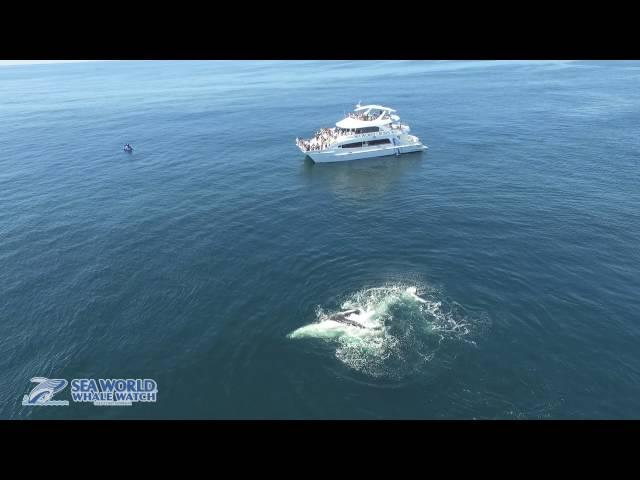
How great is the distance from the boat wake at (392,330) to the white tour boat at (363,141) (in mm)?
60396

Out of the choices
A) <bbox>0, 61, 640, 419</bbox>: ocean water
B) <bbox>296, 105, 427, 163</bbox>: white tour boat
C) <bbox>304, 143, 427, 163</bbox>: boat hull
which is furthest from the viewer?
<bbox>296, 105, 427, 163</bbox>: white tour boat

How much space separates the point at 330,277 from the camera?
186ft

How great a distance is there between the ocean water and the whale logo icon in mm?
694

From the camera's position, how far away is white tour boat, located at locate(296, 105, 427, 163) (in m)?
104

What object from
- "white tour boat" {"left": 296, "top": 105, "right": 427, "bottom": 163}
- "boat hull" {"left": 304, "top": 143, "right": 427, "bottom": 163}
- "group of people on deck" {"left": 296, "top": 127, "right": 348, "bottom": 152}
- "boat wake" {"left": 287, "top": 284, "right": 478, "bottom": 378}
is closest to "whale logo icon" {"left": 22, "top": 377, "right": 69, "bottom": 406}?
"boat wake" {"left": 287, "top": 284, "right": 478, "bottom": 378}

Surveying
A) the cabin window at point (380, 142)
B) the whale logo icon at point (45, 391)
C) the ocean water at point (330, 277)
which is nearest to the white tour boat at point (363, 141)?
the cabin window at point (380, 142)

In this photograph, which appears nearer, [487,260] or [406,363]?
[406,363]

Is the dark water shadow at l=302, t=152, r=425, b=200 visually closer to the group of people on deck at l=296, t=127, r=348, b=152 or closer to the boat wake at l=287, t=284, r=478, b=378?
the group of people on deck at l=296, t=127, r=348, b=152

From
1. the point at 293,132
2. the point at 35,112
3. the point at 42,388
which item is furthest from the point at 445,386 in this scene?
the point at 35,112

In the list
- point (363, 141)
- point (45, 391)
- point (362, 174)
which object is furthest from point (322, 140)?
point (45, 391)

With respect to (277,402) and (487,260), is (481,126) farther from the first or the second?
(277,402)

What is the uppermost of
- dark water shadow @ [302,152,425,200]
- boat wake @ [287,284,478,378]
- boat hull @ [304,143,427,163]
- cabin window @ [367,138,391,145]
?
cabin window @ [367,138,391,145]

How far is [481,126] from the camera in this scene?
125m

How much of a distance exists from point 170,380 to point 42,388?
550 inches
